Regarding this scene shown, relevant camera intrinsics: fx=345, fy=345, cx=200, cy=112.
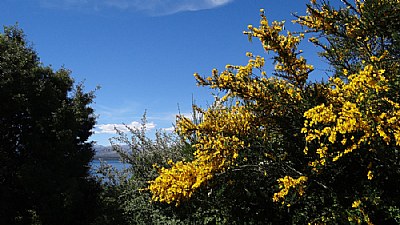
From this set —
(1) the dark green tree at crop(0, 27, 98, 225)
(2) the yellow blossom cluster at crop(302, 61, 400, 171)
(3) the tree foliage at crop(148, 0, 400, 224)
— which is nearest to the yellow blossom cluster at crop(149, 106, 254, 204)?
(3) the tree foliage at crop(148, 0, 400, 224)

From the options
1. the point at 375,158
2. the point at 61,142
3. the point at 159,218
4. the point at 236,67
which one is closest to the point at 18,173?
the point at 61,142

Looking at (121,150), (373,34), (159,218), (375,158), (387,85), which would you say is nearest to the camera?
(387,85)

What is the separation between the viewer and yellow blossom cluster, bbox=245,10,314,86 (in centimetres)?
395

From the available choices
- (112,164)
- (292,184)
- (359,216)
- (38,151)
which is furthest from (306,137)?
(112,164)

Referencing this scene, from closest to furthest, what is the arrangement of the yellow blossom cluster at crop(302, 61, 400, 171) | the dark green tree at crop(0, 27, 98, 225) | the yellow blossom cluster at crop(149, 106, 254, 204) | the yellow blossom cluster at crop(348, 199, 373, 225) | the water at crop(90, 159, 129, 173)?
the yellow blossom cluster at crop(302, 61, 400, 171) → the yellow blossom cluster at crop(348, 199, 373, 225) → the yellow blossom cluster at crop(149, 106, 254, 204) → the dark green tree at crop(0, 27, 98, 225) → the water at crop(90, 159, 129, 173)

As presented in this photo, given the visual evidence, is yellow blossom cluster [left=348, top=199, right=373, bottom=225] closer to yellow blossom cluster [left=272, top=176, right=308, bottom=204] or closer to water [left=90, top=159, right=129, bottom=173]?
yellow blossom cluster [left=272, top=176, right=308, bottom=204]

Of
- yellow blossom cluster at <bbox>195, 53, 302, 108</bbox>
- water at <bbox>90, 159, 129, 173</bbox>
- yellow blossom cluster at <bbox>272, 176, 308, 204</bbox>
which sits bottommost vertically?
yellow blossom cluster at <bbox>272, 176, 308, 204</bbox>

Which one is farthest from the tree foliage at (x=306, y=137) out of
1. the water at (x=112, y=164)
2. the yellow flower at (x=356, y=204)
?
the water at (x=112, y=164)

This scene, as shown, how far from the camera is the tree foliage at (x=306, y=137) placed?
11.5 feet

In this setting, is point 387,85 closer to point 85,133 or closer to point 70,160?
point 70,160

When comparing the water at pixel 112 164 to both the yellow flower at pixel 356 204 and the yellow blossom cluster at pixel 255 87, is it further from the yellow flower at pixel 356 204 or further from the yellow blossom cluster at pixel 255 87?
the yellow flower at pixel 356 204

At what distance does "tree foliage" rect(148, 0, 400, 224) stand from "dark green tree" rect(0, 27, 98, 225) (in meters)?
4.03

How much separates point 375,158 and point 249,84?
5.29ft

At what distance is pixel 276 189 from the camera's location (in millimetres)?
4375
